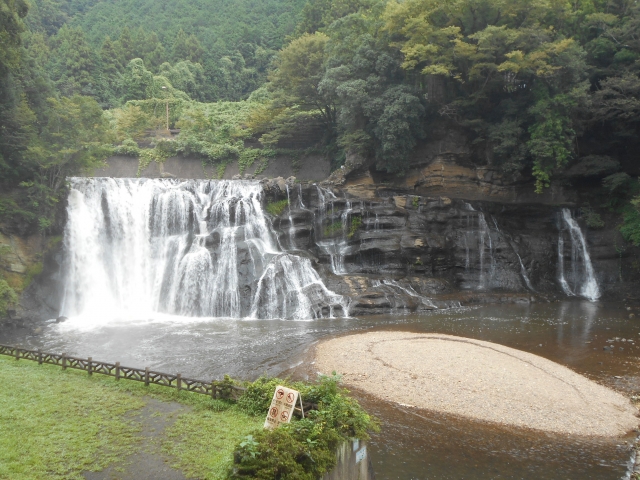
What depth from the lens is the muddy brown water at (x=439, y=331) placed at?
10.8 metres

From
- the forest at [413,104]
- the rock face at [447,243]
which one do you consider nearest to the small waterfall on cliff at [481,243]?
the rock face at [447,243]

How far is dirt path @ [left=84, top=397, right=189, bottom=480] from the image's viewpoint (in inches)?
340

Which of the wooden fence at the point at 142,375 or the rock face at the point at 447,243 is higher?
the rock face at the point at 447,243

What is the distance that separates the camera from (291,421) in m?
8.91

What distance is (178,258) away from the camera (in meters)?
29.0

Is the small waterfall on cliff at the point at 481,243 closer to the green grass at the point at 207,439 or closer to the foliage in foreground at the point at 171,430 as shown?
the foliage in foreground at the point at 171,430

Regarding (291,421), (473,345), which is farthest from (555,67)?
(291,421)

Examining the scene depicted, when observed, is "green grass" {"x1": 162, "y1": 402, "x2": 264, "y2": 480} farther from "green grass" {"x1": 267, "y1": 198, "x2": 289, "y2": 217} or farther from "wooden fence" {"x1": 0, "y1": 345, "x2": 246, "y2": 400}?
"green grass" {"x1": 267, "y1": 198, "x2": 289, "y2": 217}

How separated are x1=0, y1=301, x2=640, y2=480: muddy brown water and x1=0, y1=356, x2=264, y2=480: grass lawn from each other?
332cm

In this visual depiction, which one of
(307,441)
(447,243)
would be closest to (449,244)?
(447,243)

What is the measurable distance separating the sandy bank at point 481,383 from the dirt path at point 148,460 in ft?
21.7

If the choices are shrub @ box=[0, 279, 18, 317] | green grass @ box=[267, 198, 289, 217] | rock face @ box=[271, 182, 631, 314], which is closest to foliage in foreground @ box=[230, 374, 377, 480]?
shrub @ box=[0, 279, 18, 317]

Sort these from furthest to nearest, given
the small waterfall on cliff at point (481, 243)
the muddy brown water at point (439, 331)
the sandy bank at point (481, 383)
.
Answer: the small waterfall on cliff at point (481, 243)
the sandy bank at point (481, 383)
the muddy brown water at point (439, 331)

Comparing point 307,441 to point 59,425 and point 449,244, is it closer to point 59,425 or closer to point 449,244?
point 59,425
